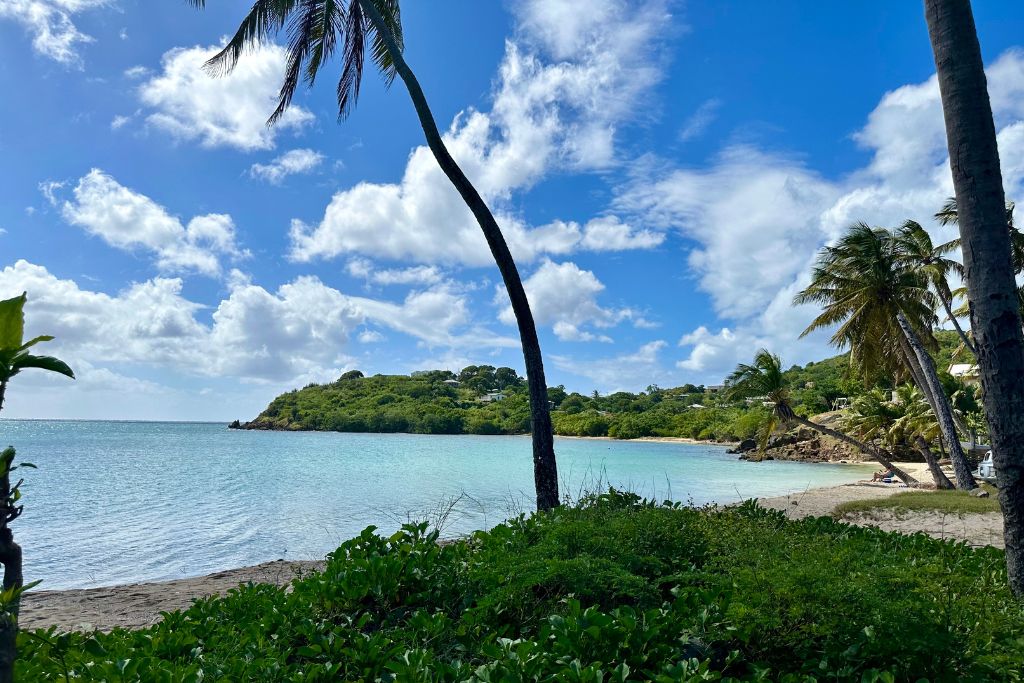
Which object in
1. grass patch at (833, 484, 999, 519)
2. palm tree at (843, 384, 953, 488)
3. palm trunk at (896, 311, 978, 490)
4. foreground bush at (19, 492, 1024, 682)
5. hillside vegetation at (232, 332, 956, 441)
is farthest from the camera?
hillside vegetation at (232, 332, 956, 441)

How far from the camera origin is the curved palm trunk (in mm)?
7391

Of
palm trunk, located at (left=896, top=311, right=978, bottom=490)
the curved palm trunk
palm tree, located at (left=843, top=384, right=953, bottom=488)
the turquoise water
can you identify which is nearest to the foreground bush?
the curved palm trunk

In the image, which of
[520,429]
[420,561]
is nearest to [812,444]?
[520,429]

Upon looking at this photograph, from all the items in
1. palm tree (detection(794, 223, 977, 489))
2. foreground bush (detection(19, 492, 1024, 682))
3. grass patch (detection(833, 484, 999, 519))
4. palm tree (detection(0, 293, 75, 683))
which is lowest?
grass patch (detection(833, 484, 999, 519))

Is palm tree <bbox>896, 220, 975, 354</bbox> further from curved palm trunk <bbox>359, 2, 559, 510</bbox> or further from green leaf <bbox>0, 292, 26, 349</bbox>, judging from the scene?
green leaf <bbox>0, 292, 26, 349</bbox>

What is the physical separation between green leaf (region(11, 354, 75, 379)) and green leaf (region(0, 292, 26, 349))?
42mm

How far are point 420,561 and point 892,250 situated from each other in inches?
784

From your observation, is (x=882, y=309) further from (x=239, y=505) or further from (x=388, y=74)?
(x=239, y=505)

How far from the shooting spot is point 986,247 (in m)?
4.23

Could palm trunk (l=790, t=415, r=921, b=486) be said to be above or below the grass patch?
above

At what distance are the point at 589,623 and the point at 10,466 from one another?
7.31 ft

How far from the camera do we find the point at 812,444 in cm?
4784

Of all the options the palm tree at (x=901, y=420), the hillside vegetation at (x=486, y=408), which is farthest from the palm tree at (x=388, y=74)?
the hillside vegetation at (x=486, y=408)

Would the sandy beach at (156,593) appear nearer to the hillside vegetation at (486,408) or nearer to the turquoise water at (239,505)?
the turquoise water at (239,505)
